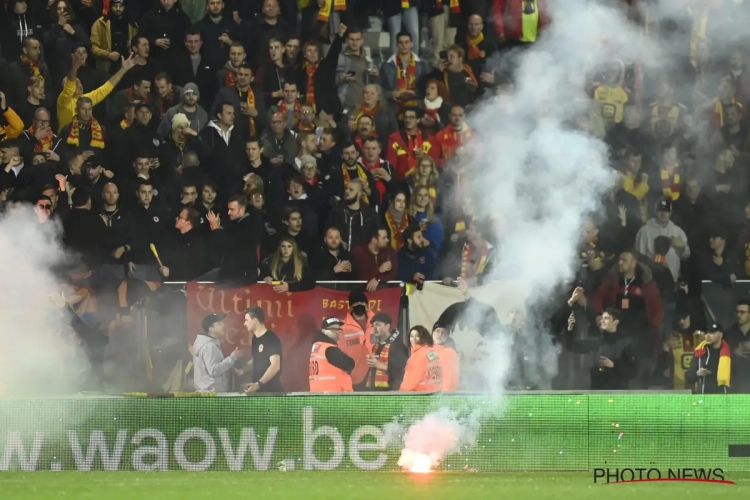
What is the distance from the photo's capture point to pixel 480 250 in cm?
1212

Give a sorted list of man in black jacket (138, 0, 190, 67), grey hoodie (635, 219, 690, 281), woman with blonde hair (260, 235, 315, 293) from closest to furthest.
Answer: woman with blonde hair (260, 235, 315, 293) < grey hoodie (635, 219, 690, 281) < man in black jacket (138, 0, 190, 67)

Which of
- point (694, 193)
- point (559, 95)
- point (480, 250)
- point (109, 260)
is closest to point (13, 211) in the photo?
point (109, 260)

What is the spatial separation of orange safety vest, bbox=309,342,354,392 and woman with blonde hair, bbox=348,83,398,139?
298cm

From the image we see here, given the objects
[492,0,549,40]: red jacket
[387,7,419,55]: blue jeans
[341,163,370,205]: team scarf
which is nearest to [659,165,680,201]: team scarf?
[492,0,549,40]: red jacket

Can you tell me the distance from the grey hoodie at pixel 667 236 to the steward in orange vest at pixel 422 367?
8.90 ft

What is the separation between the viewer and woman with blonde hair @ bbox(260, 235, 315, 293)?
463 inches

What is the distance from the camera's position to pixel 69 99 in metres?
13.3

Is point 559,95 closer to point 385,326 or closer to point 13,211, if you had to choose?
point 385,326

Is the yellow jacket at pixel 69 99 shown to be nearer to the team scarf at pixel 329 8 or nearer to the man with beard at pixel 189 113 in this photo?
the man with beard at pixel 189 113

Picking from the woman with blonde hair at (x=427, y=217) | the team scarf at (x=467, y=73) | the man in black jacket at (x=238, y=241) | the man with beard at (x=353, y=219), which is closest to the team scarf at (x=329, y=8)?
Result: the team scarf at (x=467, y=73)

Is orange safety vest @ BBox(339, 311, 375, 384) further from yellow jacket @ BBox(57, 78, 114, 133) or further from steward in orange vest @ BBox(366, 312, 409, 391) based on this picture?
yellow jacket @ BBox(57, 78, 114, 133)

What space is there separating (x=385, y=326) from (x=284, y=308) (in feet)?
3.24

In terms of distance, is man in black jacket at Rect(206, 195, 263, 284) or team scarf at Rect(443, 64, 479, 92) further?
team scarf at Rect(443, 64, 479, 92)

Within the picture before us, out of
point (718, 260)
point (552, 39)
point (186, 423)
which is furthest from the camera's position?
point (552, 39)
